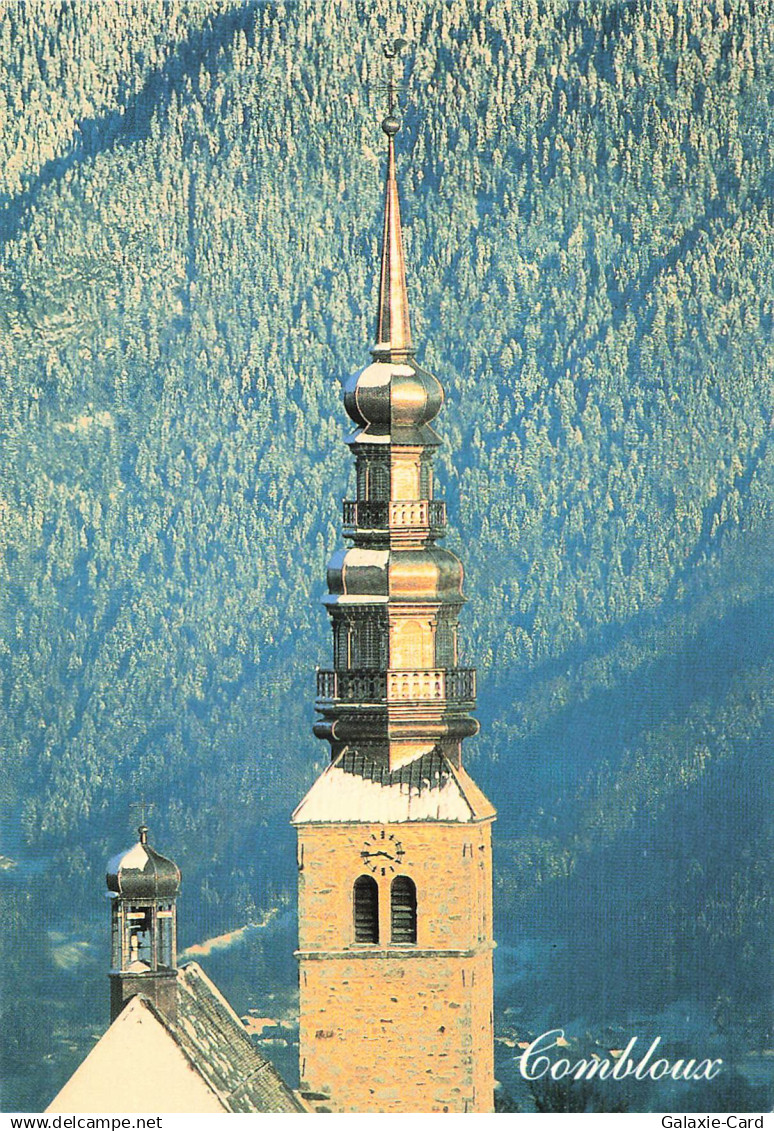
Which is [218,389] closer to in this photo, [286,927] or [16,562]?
[16,562]

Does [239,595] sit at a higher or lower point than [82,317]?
lower

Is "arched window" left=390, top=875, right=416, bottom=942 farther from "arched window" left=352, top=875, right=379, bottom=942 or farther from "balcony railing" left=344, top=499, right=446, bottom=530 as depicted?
"balcony railing" left=344, top=499, right=446, bottom=530

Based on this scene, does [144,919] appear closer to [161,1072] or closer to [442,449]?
[161,1072]

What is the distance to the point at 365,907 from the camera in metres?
40.2

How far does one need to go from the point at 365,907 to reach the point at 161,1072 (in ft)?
13.0

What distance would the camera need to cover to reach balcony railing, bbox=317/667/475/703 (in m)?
40.3

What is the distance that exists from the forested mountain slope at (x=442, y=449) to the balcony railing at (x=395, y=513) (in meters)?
0.77

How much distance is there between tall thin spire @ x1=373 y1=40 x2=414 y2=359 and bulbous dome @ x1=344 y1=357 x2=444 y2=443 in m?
0.48

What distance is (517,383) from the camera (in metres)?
42.0

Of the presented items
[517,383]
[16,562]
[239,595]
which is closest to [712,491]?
[517,383]

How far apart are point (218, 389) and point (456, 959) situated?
805 centimetres

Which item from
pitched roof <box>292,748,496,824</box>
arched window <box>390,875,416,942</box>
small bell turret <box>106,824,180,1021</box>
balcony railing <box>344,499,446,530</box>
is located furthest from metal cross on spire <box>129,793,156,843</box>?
balcony railing <box>344,499,446,530</box>

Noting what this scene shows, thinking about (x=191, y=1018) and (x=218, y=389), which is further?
(x=218, y=389)

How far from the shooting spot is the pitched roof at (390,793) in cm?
4003
